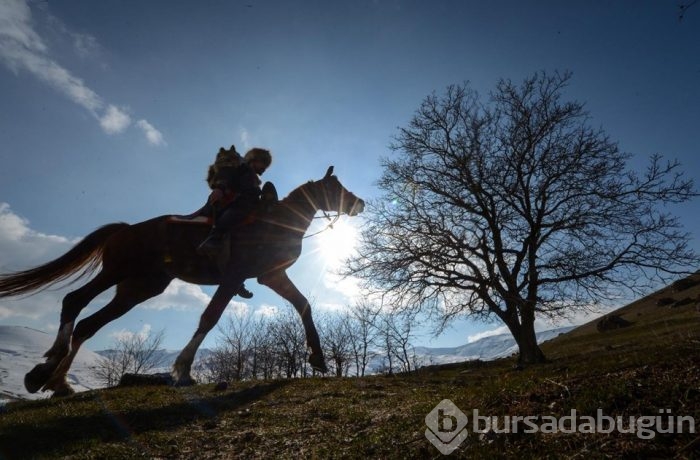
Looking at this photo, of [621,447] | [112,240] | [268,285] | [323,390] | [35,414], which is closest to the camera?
[621,447]

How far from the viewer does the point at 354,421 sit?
4.87 meters

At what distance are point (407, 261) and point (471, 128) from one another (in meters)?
6.93

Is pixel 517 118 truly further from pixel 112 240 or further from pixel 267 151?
pixel 112 240

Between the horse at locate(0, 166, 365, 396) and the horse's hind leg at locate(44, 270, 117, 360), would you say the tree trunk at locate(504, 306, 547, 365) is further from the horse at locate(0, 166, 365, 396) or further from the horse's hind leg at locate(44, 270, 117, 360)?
the horse's hind leg at locate(44, 270, 117, 360)

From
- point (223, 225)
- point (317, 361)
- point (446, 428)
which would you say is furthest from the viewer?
point (317, 361)

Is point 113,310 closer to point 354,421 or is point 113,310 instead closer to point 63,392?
point 63,392

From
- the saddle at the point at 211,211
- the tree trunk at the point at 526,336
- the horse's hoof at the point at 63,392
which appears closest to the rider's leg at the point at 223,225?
the saddle at the point at 211,211

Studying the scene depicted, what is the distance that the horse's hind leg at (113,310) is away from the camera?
8.05 metres

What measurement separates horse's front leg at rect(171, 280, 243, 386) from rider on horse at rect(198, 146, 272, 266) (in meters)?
0.99

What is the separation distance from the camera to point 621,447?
2.60 m

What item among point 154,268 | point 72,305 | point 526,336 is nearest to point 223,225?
point 154,268

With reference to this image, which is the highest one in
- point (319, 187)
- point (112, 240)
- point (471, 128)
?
point (471, 128)

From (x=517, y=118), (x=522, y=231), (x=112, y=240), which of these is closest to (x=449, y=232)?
(x=522, y=231)

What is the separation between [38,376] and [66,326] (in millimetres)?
961
